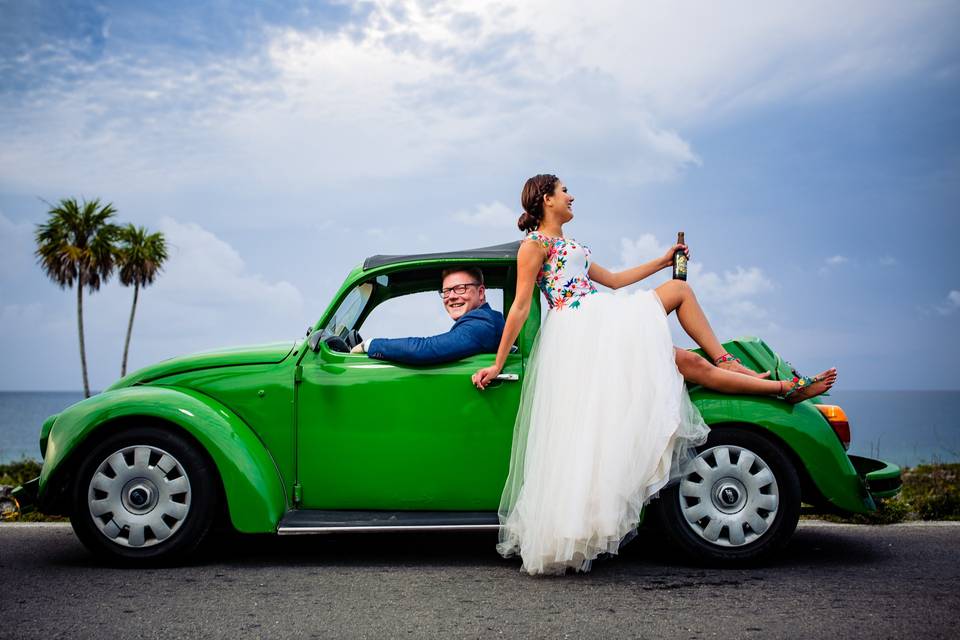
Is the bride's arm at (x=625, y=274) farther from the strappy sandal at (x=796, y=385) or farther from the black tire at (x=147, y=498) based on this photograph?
the black tire at (x=147, y=498)

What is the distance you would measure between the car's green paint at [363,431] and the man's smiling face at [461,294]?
38 cm

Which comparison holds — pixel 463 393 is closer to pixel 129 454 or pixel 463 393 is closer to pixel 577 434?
pixel 577 434

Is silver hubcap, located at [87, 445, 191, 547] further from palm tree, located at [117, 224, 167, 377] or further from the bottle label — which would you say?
palm tree, located at [117, 224, 167, 377]

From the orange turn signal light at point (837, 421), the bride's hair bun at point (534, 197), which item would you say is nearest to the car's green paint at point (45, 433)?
the bride's hair bun at point (534, 197)

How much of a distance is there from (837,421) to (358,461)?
2.94 meters

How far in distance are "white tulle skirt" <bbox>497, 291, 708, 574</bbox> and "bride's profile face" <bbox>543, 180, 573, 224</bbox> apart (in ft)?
2.33

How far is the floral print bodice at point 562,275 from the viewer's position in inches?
191

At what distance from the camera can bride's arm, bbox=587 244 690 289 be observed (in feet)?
18.0

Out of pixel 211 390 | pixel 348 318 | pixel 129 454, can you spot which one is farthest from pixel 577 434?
pixel 129 454

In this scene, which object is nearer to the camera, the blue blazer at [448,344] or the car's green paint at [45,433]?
the blue blazer at [448,344]

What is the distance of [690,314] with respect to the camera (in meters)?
4.84

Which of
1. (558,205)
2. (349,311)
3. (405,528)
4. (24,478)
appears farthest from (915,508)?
(24,478)

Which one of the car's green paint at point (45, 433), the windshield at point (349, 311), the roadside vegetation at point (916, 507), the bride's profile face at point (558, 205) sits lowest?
the roadside vegetation at point (916, 507)

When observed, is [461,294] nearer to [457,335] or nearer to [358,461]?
[457,335]
